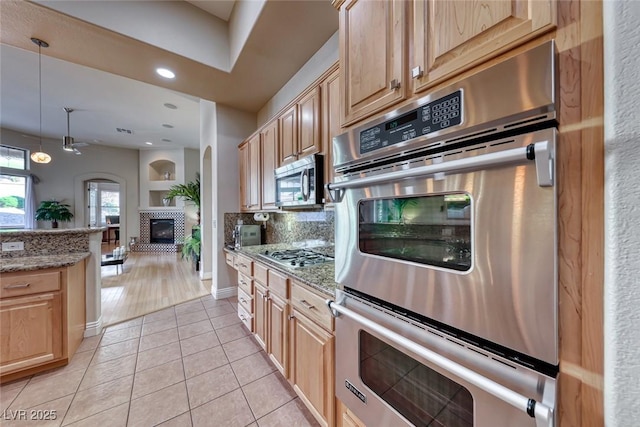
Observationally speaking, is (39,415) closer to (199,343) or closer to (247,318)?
(199,343)

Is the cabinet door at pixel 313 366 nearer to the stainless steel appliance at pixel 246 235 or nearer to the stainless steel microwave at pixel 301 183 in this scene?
the stainless steel microwave at pixel 301 183

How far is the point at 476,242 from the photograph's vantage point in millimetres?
660

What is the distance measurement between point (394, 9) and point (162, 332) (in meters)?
3.36

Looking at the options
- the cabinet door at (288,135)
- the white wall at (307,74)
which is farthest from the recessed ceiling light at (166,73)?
the cabinet door at (288,135)

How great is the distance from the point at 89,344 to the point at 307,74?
11.7 ft

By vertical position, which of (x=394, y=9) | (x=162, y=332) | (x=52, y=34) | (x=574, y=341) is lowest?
(x=162, y=332)

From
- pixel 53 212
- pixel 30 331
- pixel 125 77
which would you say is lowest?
pixel 30 331

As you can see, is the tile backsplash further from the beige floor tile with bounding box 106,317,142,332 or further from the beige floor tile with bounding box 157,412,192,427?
the beige floor tile with bounding box 157,412,192,427

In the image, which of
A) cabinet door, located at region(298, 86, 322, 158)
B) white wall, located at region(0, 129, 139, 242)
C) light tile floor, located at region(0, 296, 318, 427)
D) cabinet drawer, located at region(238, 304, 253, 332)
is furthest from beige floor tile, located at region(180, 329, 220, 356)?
white wall, located at region(0, 129, 139, 242)

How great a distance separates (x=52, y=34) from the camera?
2123mm

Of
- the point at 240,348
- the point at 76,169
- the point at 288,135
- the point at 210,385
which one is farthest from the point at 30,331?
the point at 76,169

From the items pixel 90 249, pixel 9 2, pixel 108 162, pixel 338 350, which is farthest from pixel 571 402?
pixel 108 162

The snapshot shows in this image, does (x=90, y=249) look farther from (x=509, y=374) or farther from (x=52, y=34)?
(x=509, y=374)

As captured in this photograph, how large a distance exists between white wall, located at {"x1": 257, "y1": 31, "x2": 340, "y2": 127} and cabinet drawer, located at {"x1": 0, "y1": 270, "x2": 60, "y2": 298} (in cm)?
283
